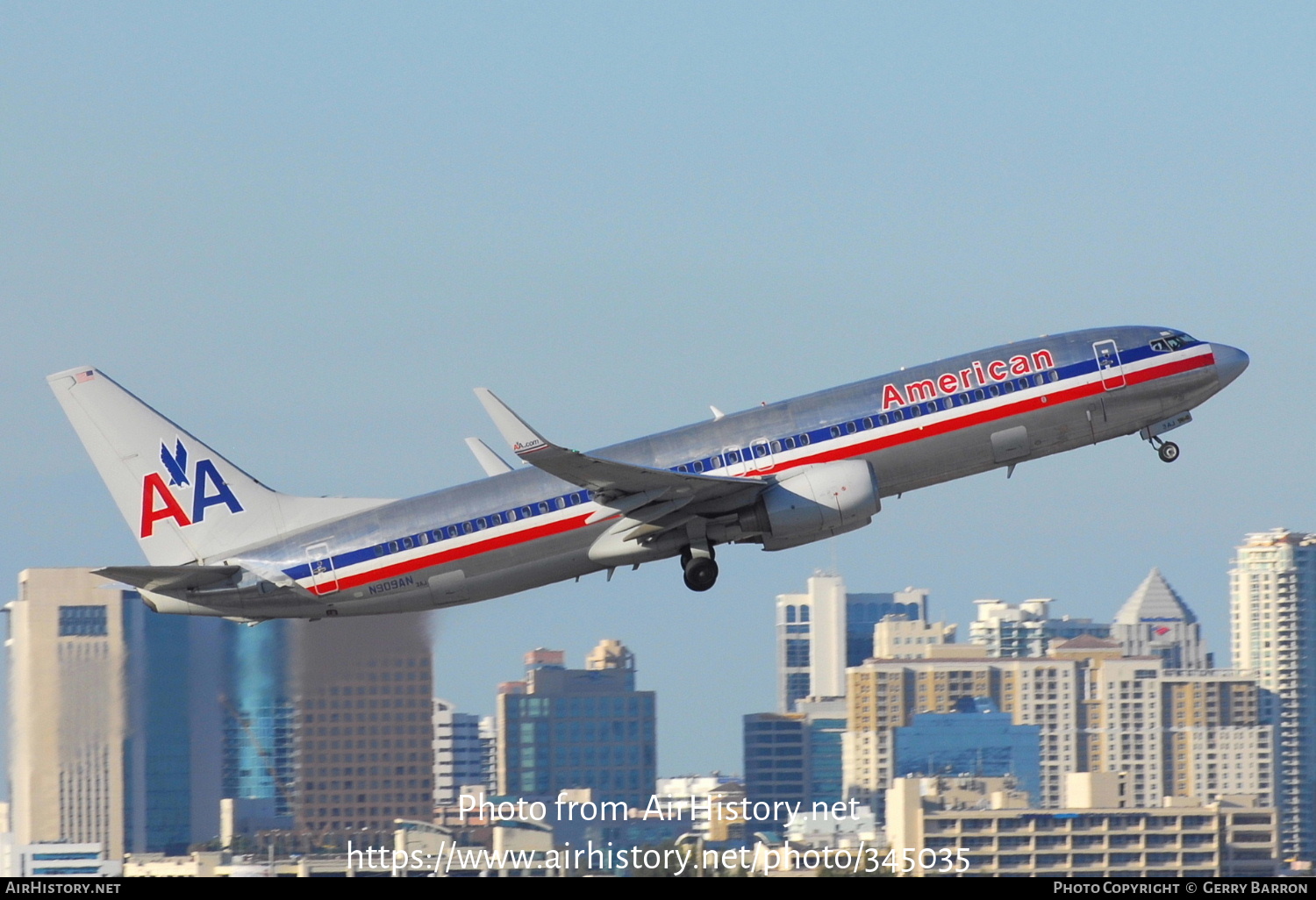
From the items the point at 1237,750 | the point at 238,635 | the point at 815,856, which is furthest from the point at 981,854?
the point at 1237,750

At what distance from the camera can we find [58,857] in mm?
78562

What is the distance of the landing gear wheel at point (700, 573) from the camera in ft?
147

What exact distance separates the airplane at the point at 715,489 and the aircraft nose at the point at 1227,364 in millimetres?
60

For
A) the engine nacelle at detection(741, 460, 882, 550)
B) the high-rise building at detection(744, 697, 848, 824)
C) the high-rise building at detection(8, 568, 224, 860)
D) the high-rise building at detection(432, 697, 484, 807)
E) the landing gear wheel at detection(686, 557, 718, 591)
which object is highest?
the engine nacelle at detection(741, 460, 882, 550)

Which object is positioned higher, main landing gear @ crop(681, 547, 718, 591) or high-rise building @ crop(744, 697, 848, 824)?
main landing gear @ crop(681, 547, 718, 591)

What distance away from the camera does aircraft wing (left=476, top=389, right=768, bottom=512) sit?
4034 cm

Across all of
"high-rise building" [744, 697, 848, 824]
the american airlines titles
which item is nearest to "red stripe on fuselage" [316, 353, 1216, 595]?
the american airlines titles

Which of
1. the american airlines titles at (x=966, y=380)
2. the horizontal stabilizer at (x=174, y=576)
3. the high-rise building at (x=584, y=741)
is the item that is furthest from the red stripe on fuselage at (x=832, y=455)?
the high-rise building at (x=584, y=741)

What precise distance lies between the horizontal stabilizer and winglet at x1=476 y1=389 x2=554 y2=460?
8189mm

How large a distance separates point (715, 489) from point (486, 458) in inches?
265

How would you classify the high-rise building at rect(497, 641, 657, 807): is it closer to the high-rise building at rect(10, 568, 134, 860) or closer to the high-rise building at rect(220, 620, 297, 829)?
the high-rise building at rect(220, 620, 297, 829)

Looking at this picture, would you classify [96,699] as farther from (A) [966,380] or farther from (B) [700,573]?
(A) [966,380]

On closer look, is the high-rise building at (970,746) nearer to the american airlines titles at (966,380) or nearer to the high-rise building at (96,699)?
the high-rise building at (96,699)

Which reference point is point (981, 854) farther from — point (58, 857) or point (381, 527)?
point (381, 527)
